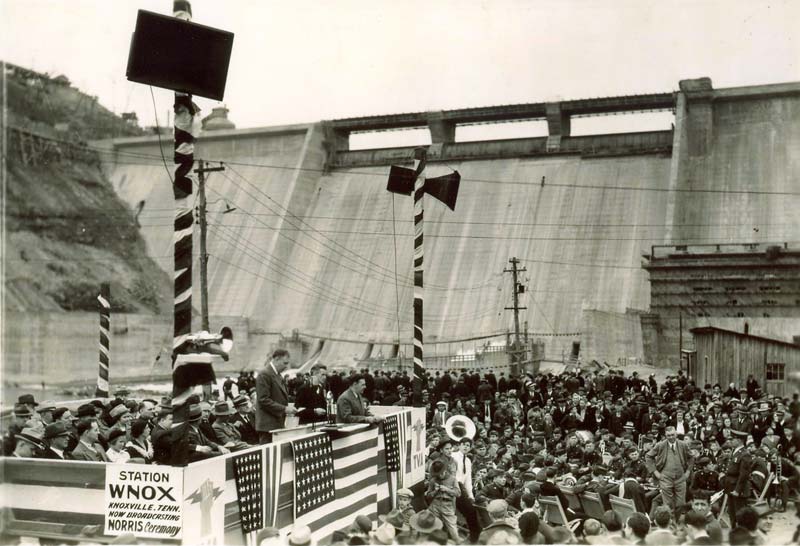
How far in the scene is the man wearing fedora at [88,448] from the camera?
789 cm

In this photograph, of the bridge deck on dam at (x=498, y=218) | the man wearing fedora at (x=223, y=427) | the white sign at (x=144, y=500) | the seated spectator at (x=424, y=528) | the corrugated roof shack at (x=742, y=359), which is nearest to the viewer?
the white sign at (x=144, y=500)

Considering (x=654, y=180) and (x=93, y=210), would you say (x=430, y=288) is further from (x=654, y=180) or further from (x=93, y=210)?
(x=93, y=210)

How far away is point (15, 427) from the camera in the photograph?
8.03 m

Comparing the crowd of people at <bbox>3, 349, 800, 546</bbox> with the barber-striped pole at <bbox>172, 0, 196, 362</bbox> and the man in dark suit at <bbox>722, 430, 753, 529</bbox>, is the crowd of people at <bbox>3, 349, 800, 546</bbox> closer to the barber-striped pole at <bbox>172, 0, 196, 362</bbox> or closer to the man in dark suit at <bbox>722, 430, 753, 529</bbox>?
the man in dark suit at <bbox>722, 430, 753, 529</bbox>

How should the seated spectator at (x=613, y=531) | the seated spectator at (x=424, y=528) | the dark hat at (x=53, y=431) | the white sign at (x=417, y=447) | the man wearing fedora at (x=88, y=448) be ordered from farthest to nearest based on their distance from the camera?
the white sign at (x=417, y=447) < the man wearing fedora at (x=88, y=448) < the dark hat at (x=53, y=431) < the seated spectator at (x=424, y=528) < the seated spectator at (x=613, y=531)

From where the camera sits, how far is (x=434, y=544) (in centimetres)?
596

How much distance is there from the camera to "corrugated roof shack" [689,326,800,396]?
26641mm

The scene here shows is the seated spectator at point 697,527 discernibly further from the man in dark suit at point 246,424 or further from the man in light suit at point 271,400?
the man in dark suit at point 246,424

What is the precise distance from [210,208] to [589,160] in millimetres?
25338

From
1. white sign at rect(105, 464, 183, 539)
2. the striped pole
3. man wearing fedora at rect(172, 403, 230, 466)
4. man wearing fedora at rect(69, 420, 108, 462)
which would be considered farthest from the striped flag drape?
the striped pole

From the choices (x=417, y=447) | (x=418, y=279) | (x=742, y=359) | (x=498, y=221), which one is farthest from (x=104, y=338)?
(x=498, y=221)

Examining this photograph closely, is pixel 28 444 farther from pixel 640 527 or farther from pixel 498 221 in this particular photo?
pixel 498 221

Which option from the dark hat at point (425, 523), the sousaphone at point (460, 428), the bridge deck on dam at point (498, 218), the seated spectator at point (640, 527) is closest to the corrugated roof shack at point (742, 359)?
the bridge deck on dam at point (498, 218)

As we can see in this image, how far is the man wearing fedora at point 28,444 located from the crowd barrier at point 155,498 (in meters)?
0.62
